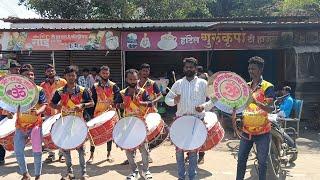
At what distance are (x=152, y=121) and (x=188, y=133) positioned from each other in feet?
4.14

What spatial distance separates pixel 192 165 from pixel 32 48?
8525mm

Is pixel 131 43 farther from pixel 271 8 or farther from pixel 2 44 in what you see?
pixel 271 8

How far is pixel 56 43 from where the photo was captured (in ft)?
42.0

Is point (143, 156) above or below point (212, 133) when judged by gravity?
below

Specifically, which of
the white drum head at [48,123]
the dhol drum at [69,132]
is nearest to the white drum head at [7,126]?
the white drum head at [48,123]

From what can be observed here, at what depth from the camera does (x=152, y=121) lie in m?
6.77

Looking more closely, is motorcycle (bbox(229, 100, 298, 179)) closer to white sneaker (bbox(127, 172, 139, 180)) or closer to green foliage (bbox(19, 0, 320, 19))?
white sneaker (bbox(127, 172, 139, 180))

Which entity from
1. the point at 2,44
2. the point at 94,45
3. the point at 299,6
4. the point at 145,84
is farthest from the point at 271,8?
the point at 145,84

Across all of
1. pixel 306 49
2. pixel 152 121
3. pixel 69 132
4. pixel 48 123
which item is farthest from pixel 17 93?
pixel 306 49

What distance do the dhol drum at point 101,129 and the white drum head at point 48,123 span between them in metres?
0.59

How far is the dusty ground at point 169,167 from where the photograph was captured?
679 cm

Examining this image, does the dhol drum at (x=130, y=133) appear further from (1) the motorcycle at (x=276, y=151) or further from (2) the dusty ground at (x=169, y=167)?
(1) the motorcycle at (x=276, y=151)

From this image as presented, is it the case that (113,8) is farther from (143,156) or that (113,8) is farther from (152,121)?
(143,156)

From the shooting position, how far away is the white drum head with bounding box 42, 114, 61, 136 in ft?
22.4
